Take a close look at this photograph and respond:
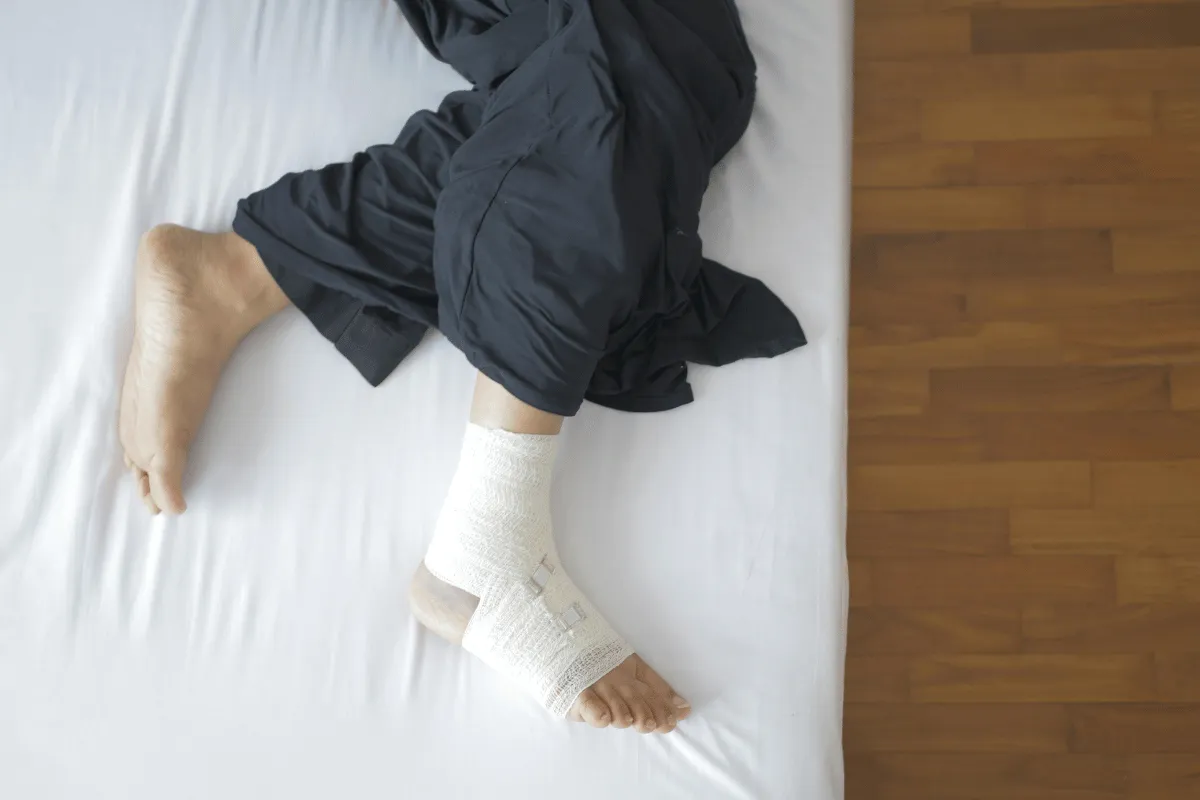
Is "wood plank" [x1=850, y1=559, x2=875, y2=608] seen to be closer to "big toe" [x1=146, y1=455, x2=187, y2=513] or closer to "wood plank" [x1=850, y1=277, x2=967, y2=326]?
"wood plank" [x1=850, y1=277, x2=967, y2=326]

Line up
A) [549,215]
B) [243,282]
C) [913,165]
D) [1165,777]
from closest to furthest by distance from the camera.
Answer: [549,215]
[243,282]
[1165,777]
[913,165]

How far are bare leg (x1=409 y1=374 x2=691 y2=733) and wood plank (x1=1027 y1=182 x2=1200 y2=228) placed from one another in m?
0.70

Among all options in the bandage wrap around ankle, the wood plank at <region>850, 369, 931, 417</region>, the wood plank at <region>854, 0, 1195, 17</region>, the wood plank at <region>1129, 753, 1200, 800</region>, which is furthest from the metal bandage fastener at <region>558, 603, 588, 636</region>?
the wood plank at <region>854, 0, 1195, 17</region>

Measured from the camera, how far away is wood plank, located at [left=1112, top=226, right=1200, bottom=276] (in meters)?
1.22

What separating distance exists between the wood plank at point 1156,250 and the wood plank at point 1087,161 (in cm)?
7

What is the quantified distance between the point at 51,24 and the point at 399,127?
0.37 meters

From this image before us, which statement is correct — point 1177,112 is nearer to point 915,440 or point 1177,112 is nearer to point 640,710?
point 915,440

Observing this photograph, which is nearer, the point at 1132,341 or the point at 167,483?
the point at 167,483

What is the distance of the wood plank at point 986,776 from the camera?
116 cm

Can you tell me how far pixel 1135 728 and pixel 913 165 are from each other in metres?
0.71

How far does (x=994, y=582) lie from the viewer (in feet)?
3.89

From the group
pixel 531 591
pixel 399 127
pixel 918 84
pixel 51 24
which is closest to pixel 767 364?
pixel 531 591

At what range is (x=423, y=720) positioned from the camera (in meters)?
0.89

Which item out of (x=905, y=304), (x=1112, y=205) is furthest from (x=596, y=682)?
(x=1112, y=205)
